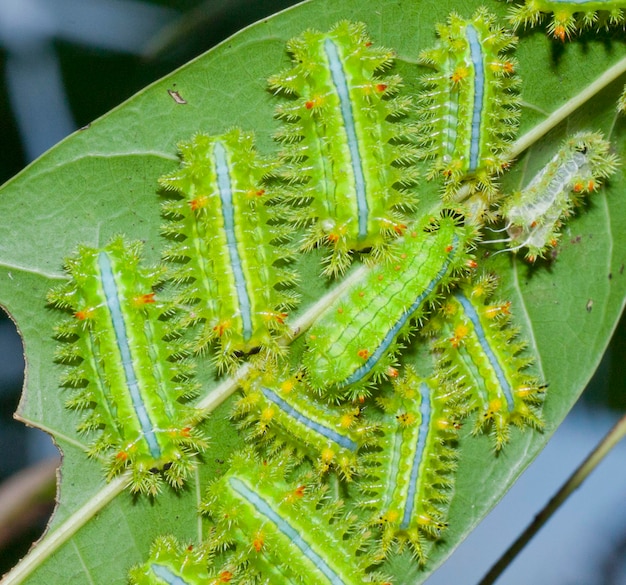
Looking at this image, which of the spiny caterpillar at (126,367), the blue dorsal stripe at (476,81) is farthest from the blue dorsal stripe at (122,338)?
the blue dorsal stripe at (476,81)

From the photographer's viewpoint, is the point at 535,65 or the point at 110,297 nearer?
the point at 110,297

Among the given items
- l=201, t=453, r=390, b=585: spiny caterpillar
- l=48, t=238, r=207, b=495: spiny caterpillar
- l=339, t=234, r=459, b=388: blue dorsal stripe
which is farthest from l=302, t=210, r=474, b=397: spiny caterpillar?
l=48, t=238, r=207, b=495: spiny caterpillar

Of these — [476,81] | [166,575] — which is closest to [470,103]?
[476,81]

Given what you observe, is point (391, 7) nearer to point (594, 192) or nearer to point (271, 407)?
point (594, 192)

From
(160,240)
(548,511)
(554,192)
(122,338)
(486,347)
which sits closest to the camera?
(122,338)

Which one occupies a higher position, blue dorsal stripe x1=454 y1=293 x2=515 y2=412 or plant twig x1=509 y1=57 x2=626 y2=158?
plant twig x1=509 y1=57 x2=626 y2=158

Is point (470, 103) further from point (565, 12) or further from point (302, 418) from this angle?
point (302, 418)

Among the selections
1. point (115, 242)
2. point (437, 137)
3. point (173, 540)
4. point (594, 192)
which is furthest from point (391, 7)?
point (173, 540)

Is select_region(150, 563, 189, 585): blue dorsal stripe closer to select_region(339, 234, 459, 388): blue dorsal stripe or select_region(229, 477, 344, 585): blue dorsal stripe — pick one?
select_region(229, 477, 344, 585): blue dorsal stripe
